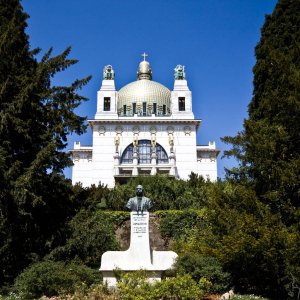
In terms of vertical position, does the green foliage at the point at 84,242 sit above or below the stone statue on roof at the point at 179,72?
below

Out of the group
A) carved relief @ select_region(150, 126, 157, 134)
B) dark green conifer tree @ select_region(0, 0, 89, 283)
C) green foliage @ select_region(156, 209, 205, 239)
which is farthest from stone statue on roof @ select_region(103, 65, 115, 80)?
dark green conifer tree @ select_region(0, 0, 89, 283)

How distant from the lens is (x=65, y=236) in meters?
16.2

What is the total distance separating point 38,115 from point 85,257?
525 centimetres

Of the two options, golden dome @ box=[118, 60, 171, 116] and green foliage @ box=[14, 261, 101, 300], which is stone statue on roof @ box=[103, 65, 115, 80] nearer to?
golden dome @ box=[118, 60, 171, 116]

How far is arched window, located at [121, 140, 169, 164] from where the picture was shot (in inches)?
2317

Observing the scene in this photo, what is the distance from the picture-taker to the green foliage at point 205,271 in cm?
1370

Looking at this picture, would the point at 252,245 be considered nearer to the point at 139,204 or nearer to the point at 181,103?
the point at 139,204

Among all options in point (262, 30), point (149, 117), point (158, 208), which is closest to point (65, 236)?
point (262, 30)

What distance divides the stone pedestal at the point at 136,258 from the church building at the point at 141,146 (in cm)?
4111

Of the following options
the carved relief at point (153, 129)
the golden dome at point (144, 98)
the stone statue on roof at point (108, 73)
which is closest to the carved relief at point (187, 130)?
the carved relief at point (153, 129)

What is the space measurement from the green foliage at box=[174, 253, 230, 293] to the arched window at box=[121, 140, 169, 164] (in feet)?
146

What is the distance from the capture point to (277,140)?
15.1 m

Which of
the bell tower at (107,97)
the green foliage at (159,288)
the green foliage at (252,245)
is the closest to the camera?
the green foliage at (159,288)

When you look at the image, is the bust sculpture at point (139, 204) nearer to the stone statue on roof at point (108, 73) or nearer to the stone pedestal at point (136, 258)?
the stone pedestal at point (136, 258)
